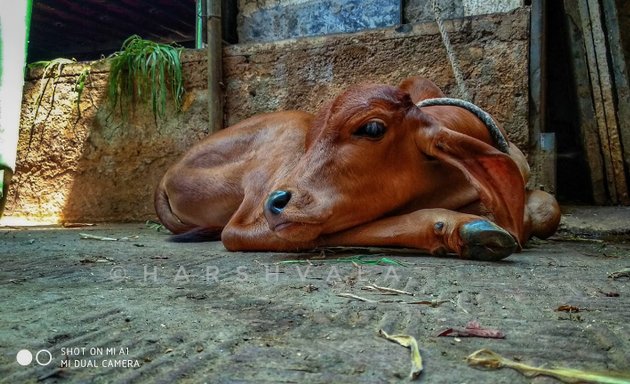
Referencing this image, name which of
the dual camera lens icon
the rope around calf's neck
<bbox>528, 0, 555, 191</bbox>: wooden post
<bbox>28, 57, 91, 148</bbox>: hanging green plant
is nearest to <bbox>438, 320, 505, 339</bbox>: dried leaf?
the dual camera lens icon

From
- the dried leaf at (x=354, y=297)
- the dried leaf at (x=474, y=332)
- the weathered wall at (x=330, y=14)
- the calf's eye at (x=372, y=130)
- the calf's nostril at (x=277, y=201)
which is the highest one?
the weathered wall at (x=330, y=14)

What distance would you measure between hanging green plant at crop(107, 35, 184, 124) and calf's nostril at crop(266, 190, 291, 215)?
2.88 metres

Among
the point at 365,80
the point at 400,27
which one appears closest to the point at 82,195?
the point at 365,80

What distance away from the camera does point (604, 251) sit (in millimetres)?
3076

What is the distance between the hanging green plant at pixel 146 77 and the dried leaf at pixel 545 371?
14.9 feet

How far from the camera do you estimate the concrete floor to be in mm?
1077

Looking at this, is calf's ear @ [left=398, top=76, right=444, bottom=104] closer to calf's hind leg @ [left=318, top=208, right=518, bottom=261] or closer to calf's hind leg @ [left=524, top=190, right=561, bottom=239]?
calf's hind leg @ [left=524, top=190, right=561, bottom=239]

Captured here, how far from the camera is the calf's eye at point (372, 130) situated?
2.91 metres

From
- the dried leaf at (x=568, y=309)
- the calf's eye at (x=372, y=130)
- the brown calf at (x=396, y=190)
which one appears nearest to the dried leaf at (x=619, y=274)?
the brown calf at (x=396, y=190)

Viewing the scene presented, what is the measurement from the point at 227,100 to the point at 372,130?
2563mm

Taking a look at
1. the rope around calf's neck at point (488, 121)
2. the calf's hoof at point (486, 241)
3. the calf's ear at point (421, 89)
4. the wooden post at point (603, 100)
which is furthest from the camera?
the wooden post at point (603, 100)

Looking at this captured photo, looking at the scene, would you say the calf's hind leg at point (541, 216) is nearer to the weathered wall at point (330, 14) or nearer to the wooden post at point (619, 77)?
the wooden post at point (619, 77)

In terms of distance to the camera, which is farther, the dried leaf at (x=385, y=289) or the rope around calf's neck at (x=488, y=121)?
the rope around calf's neck at (x=488, y=121)

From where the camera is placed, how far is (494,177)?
9.09ft
